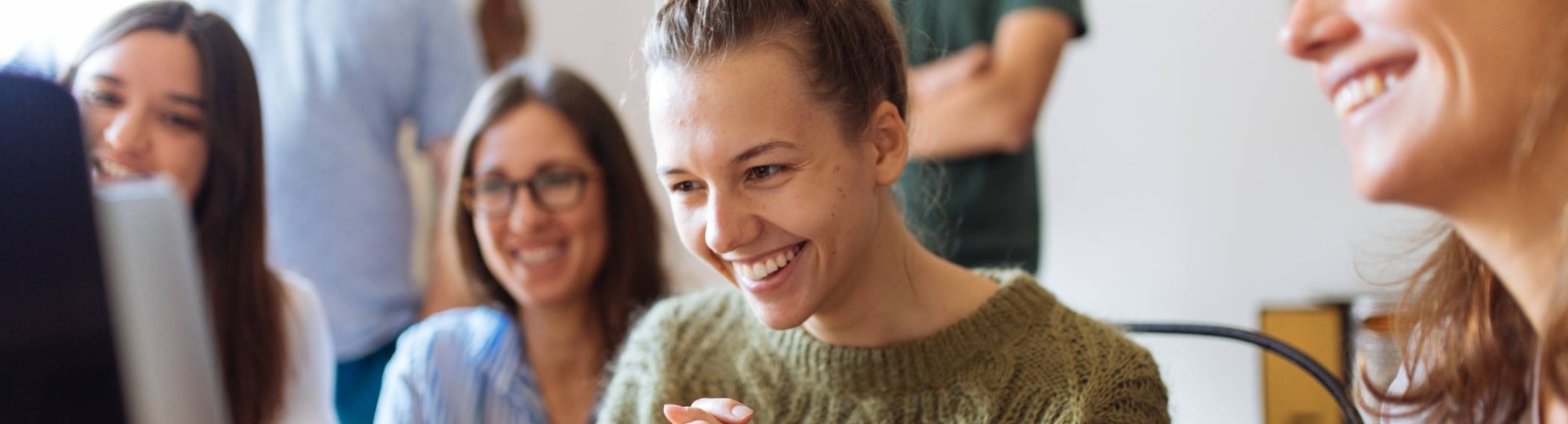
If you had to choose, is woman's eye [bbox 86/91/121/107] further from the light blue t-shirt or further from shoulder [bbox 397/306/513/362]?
the light blue t-shirt

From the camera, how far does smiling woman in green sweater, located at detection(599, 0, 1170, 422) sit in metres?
1.13

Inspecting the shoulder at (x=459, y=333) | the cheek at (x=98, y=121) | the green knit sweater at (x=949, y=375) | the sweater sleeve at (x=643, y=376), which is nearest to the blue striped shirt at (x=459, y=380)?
the shoulder at (x=459, y=333)

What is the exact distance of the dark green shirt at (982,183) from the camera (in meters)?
1.89

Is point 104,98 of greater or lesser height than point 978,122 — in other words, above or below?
above

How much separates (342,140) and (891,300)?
1.27 metres

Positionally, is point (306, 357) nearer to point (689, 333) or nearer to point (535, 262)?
point (535, 262)

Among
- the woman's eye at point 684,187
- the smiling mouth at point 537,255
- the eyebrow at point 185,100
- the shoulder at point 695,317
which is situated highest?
the eyebrow at point 185,100

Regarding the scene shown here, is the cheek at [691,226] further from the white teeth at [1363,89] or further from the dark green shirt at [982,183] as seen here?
the dark green shirt at [982,183]

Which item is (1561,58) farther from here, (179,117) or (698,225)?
(179,117)

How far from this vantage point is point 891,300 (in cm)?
126

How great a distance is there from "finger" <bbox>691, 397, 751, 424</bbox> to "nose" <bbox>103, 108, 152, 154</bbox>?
0.76 m

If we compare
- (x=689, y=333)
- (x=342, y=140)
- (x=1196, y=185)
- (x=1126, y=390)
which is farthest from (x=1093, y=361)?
(x=1196, y=185)

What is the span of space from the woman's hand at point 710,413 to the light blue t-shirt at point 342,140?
4.07ft

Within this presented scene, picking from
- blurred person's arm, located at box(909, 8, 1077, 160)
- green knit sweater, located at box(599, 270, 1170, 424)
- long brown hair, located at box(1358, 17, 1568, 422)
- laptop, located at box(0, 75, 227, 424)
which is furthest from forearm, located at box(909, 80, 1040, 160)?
laptop, located at box(0, 75, 227, 424)
